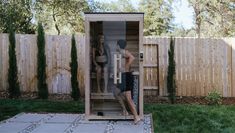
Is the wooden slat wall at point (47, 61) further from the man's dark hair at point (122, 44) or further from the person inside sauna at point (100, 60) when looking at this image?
the man's dark hair at point (122, 44)

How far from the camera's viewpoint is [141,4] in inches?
938

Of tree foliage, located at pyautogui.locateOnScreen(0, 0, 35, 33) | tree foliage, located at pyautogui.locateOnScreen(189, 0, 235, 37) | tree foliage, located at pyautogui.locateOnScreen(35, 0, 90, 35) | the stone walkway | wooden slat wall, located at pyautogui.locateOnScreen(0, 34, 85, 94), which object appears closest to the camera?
the stone walkway

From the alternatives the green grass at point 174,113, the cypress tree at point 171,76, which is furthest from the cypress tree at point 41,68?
the cypress tree at point 171,76

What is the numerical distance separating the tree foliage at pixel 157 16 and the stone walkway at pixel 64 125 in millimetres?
13829

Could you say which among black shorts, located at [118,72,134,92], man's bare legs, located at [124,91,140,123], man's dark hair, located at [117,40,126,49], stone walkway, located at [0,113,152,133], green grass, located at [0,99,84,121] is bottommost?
stone walkway, located at [0,113,152,133]

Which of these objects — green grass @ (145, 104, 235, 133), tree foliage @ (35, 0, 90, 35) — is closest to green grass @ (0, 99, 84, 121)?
green grass @ (145, 104, 235, 133)

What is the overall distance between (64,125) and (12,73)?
4.61m

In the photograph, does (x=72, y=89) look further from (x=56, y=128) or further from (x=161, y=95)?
(x=56, y=128)

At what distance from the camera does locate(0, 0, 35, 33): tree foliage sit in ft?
51.9

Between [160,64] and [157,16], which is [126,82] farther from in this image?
[157,16]

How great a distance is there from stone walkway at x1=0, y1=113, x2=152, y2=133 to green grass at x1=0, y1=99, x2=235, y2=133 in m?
0.34

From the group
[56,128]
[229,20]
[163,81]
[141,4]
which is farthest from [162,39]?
[141,4]

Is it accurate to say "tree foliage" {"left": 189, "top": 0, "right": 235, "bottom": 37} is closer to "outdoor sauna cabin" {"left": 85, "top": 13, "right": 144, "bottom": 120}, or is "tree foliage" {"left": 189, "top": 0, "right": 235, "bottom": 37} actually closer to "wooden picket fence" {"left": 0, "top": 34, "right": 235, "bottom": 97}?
"wooden picket fence" {"left": 0, "top": 34, "right": 235, "bottom": 97}

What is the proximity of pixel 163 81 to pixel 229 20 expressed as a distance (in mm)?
7140
